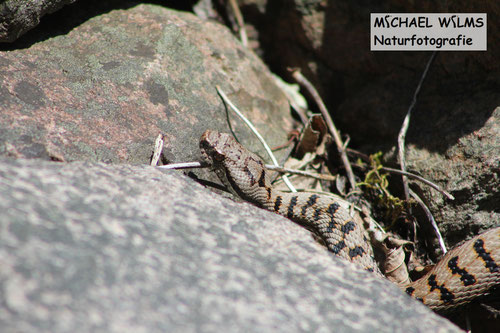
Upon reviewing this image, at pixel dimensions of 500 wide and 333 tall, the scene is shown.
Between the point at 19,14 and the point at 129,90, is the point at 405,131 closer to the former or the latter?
the point at 129,90

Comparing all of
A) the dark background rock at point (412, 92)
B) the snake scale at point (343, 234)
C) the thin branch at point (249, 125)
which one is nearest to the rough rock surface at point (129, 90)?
the thin branch at point (249, 125)

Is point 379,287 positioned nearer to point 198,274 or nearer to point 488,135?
point 198,274

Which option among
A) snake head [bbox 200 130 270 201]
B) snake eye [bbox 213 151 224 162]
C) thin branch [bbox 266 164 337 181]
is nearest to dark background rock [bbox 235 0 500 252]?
thin branch [bbox 266 164 337 181]

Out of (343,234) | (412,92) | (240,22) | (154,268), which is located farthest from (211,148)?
(240,22)

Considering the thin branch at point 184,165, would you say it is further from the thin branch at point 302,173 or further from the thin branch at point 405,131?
the thin branch at point 405,131

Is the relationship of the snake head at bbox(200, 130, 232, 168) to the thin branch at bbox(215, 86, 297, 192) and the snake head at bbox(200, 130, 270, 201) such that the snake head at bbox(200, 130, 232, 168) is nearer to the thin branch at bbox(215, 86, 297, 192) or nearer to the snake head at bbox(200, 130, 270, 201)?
the snake head at bbox(200, 130, 270, 201)

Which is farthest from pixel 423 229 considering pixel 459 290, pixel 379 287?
pixel 379 287
